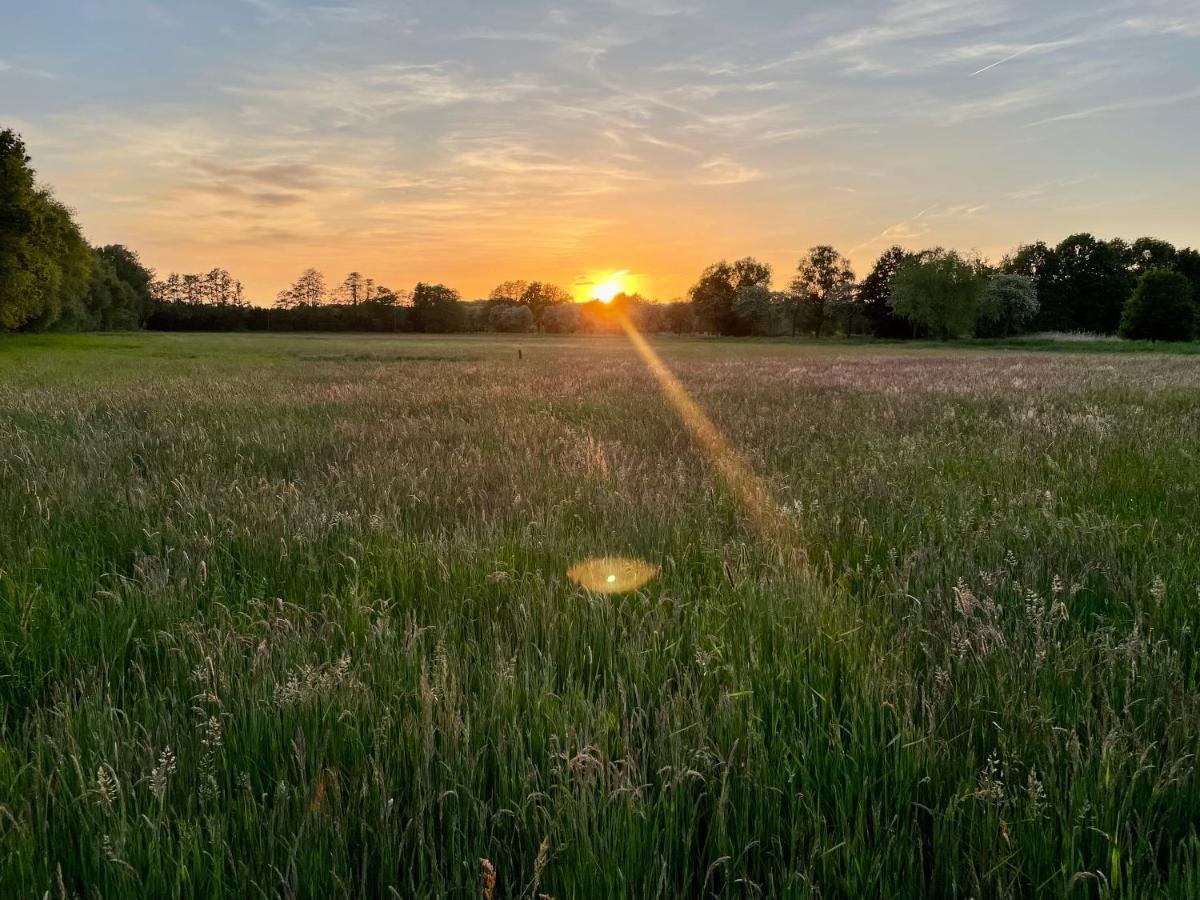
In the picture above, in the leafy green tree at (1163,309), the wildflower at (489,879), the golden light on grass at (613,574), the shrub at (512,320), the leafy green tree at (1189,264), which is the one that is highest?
the leafy green tree at (1189,264)

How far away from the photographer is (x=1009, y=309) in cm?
10338

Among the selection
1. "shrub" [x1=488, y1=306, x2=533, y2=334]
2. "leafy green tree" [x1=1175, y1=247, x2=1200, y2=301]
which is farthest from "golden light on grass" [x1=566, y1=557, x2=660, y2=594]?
"shrub" [x1=488, y1=306, x2=533, y2=334]

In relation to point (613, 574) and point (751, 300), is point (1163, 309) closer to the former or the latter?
point (751, 300)

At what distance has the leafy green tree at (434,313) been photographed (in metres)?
162

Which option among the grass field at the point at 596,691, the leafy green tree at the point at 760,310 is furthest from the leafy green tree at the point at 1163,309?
the grass field at the point at 596,691

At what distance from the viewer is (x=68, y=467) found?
20.7ft

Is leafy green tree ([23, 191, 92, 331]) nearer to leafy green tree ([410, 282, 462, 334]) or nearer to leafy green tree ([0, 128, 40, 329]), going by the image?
leafy green tree ([0, 128, 40, 329])

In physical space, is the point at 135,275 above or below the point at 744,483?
above

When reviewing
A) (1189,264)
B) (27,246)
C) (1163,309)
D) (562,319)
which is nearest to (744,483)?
(27,246)

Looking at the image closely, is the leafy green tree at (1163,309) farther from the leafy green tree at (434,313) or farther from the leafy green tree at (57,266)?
the leafy green tree at (434,313)

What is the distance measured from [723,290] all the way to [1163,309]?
7374 centimetres

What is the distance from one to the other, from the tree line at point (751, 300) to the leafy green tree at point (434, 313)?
1.11ft

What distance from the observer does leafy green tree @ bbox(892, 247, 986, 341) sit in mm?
90375

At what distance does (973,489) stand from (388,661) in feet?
16.1
